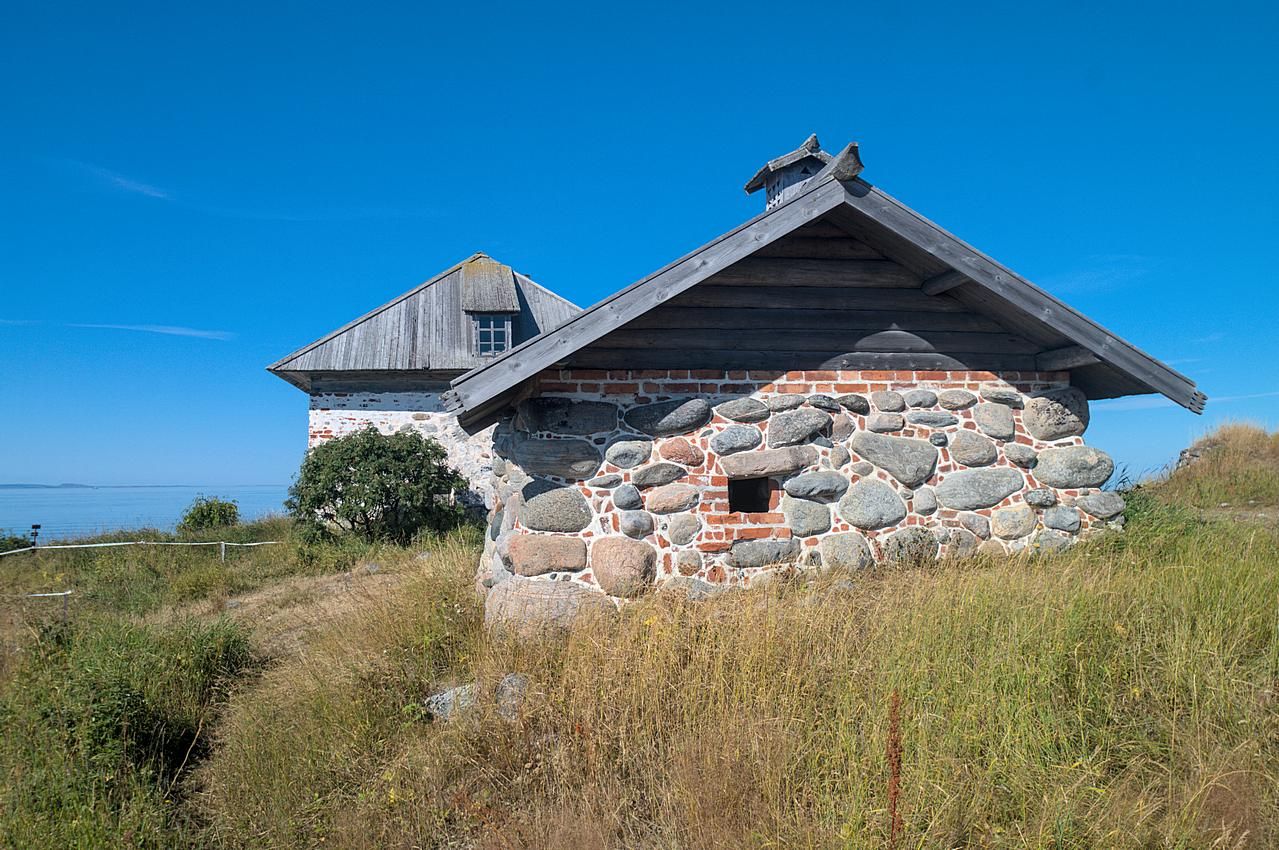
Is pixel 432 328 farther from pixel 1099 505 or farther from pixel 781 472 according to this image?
pixel 1099 505

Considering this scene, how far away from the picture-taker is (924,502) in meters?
6.07

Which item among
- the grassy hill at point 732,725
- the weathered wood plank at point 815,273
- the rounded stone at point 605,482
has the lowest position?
the grassy hill at point 732,725

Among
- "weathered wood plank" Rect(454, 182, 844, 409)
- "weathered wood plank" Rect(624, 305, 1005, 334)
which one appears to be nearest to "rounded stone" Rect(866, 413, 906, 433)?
"weathered wood plank" Rect(624, 305, 1005, 334)

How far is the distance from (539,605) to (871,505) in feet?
9.45

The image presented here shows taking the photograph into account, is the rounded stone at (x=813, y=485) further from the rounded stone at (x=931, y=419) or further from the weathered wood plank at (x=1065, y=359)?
the weathered wood plank at (x=1065, y=359)

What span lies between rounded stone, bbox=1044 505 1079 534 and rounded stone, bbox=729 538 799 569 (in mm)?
2395

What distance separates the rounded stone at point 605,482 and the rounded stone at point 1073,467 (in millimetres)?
3811

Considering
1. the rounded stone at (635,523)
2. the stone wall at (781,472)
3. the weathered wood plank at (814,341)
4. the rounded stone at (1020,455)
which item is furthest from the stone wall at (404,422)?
the rounded stone at (1020,455)

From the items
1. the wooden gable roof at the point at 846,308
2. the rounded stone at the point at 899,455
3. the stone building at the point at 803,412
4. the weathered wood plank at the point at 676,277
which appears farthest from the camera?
the rounded stone at the point at 899,455

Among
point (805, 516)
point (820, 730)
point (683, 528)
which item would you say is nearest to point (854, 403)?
point (805, 516)

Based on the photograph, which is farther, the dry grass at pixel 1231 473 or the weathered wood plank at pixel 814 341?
the dry grass at pixel 1231 473

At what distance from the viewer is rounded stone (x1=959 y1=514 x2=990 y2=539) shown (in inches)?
241

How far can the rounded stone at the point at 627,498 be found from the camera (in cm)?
568

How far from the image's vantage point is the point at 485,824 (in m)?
3.42
